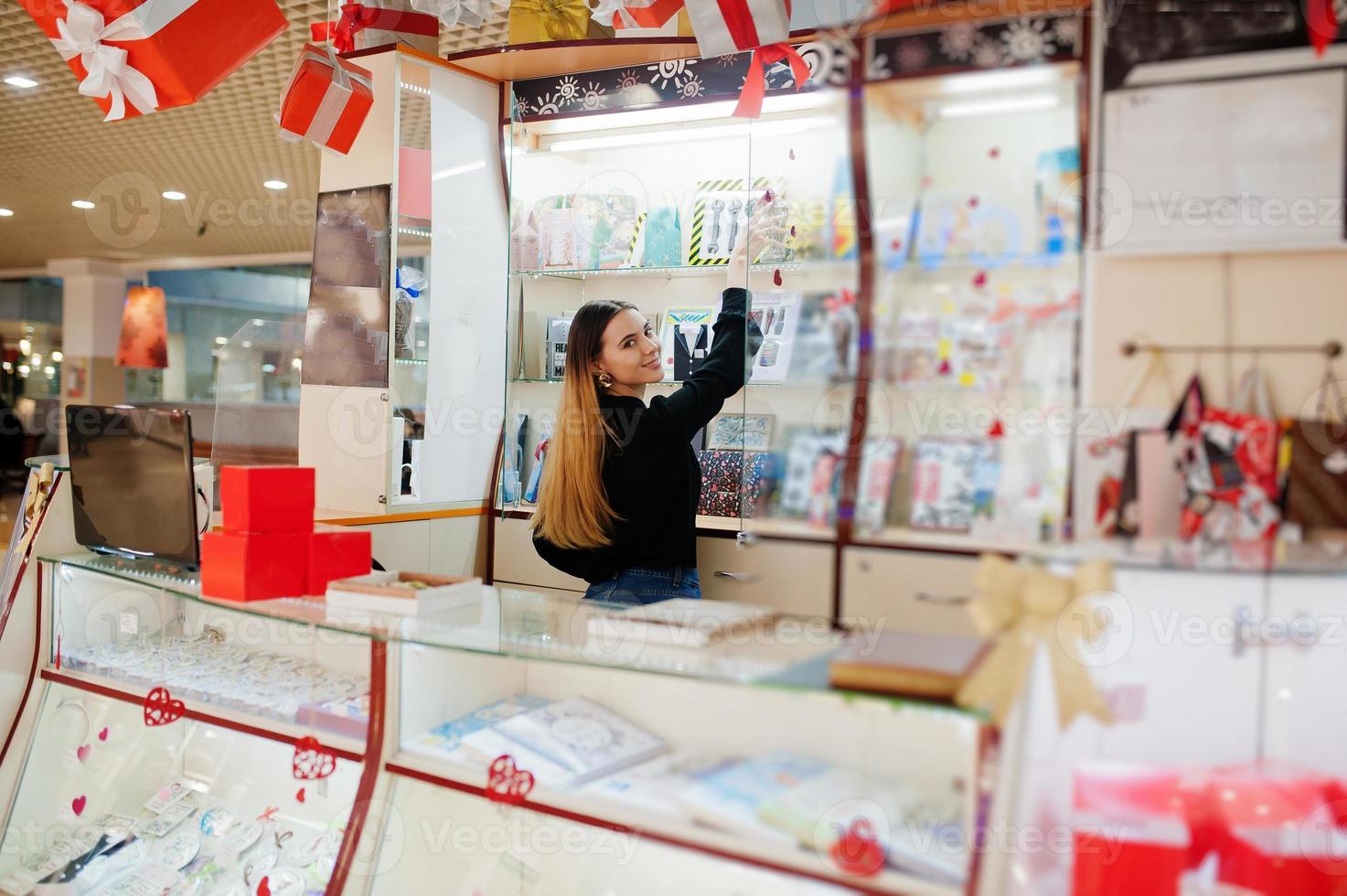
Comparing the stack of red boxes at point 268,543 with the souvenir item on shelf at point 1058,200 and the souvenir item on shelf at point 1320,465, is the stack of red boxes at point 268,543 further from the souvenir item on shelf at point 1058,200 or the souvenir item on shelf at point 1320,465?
the souvenir item on shelf at point 1320,465

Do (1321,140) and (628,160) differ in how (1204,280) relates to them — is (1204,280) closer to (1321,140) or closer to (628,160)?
(1321,140)

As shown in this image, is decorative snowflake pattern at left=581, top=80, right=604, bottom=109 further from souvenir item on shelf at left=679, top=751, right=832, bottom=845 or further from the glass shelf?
souvenir item on shelf at left=679, top=751, right=832, bottom=845

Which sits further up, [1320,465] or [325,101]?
[325,101]

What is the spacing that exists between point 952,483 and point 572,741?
847 mm

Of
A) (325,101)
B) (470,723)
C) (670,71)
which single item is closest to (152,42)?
(325,101)

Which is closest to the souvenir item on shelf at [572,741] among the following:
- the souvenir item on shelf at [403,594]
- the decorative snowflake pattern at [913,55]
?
the souvenir item on shelf at [403,594]

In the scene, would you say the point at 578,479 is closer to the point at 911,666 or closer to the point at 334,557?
the point at 334,557

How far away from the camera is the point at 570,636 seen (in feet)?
5.98

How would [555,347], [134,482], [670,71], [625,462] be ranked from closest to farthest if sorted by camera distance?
[134,482], [625,462], [670,71], [555,347]

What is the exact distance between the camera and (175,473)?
7.99 ft

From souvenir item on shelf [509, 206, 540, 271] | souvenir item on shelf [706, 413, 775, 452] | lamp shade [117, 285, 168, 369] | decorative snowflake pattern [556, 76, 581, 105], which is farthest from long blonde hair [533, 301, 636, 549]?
lamp shade [117, 285, 168, 369]

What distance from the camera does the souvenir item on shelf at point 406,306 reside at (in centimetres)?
369

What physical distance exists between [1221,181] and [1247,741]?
30.0 inches

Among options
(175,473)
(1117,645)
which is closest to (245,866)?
(175,473)
